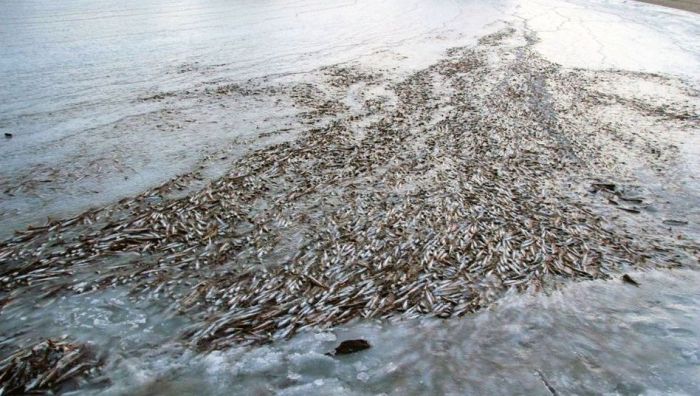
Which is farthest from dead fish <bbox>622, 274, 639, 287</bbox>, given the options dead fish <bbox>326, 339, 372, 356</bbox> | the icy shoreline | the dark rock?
dead fish <bbox>326, 339, 372, 356</bbox>

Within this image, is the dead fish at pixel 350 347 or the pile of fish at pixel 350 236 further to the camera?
the pile of fish at pixel 350 236

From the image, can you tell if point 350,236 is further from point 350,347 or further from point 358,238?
point 350,347

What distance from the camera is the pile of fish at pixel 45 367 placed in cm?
324

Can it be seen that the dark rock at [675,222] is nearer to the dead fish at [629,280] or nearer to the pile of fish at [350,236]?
the pile of fish at [350,236]

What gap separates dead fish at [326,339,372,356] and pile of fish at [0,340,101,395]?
1.89 meters

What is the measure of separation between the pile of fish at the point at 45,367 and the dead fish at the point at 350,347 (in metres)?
1.89

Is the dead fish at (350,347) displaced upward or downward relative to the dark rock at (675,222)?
upward

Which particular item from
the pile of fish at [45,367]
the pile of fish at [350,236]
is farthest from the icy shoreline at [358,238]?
the pile of fish at [45,367]

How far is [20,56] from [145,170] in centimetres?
794

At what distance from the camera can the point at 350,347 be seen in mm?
3854

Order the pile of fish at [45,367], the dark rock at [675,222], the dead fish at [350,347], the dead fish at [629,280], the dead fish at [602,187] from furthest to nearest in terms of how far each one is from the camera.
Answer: the dead fish at [602,187], the dark rock at [675,222], the dead fish at [629,280], the dead fish at [350,347], the pile of fish at [45,367]

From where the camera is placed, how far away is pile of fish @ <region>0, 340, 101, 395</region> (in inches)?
127

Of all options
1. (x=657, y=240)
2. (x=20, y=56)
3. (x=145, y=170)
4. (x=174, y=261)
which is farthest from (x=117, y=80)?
(x=657, y=240)

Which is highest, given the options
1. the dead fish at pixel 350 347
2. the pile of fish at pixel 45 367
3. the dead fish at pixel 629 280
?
the pile of fish at pixel 45 367
